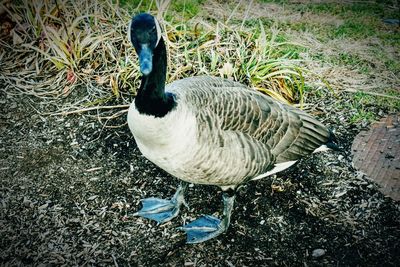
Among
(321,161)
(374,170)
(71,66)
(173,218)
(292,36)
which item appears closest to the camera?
(173,218)

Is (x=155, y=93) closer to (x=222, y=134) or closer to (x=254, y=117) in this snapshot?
(x=222, y=134)

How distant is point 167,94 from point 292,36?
353 cm

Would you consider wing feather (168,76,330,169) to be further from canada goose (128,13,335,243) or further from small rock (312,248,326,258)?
small rock (312,248,326,258)

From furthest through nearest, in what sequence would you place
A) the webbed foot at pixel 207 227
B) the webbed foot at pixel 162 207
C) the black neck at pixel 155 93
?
the webbed foot at pixel 162 207 → the webbed foot at pixel 207 227 → the black neck at pixel 155 93

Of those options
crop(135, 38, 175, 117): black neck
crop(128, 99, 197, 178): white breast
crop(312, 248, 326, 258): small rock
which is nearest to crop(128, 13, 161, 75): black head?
crop(135, 38, 175, 117): black neck

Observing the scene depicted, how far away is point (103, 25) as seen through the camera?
5.05 m

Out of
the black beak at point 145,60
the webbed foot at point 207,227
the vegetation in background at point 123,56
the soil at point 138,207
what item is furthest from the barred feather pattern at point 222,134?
the vegetation in background at point 123,56

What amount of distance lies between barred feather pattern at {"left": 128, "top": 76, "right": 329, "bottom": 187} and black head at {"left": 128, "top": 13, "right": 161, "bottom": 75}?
0.45 meters

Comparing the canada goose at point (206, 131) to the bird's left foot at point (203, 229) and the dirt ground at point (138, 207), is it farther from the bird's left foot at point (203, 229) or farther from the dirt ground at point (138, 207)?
the dirt ground at point (138, 207)

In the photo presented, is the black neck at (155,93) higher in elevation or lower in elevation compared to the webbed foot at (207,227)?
higher

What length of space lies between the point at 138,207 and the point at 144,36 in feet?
5.84

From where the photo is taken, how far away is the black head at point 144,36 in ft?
7.48

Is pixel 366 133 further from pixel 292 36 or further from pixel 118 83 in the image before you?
pixel 118 83

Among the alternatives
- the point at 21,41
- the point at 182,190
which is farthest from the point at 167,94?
the point at 21,41
